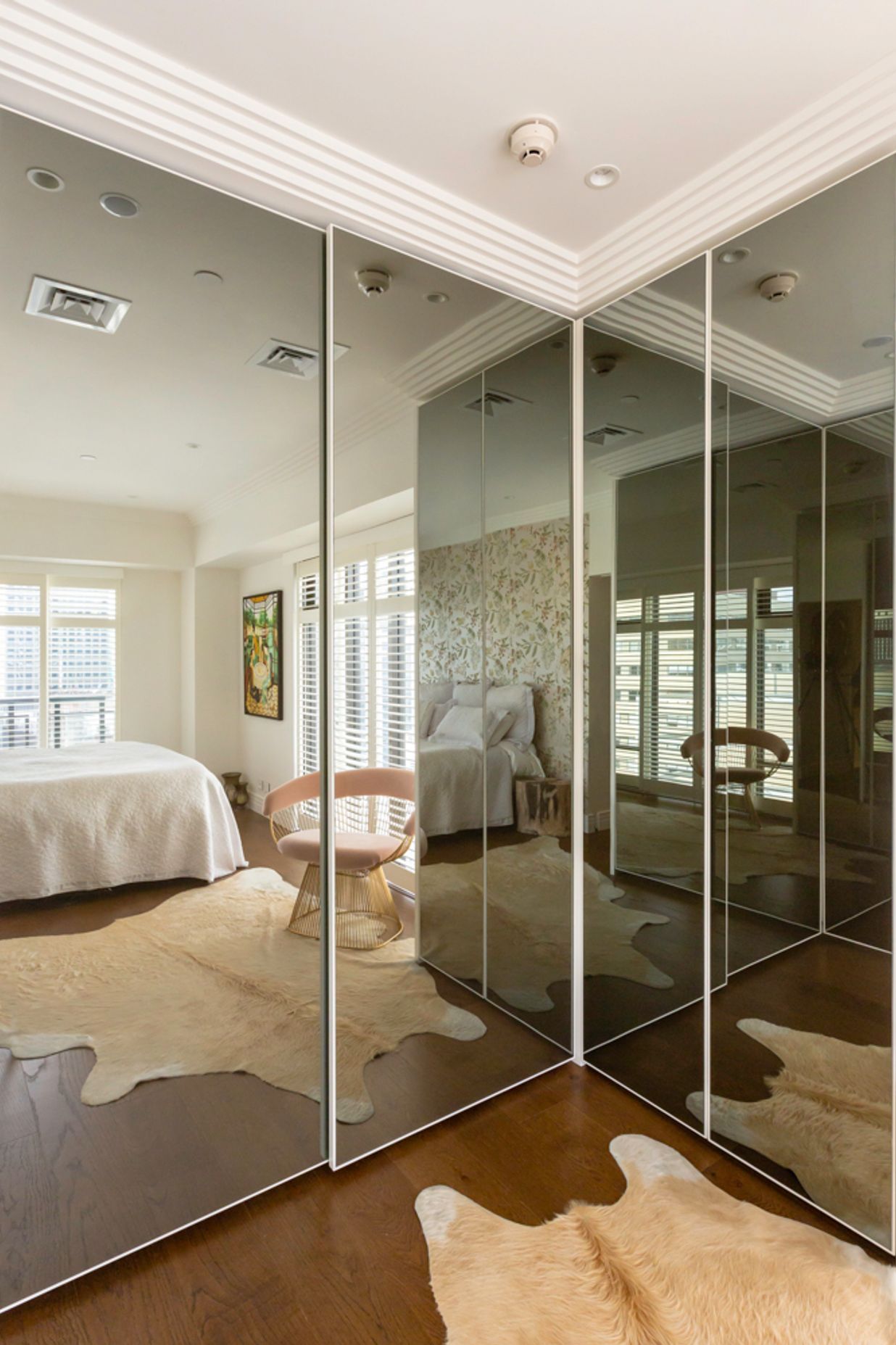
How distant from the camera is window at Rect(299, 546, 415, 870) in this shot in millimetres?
2039

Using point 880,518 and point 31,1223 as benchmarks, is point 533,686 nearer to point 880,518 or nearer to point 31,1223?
point 880,518

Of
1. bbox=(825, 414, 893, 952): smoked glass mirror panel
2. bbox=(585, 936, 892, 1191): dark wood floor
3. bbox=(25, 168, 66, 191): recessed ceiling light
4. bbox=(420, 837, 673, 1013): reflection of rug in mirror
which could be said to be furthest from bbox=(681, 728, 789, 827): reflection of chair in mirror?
bbox=(25, 168, 66, 191): recessed ceiling light

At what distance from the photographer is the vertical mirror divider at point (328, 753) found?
2.01 meters

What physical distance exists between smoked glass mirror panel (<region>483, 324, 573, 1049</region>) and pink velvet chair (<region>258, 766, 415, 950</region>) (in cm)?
37

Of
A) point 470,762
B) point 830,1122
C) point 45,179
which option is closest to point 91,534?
point 45,179

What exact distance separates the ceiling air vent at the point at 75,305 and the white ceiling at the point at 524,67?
0.52m

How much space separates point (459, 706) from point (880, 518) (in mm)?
1236

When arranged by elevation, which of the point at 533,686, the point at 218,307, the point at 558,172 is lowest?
the point at 533,686

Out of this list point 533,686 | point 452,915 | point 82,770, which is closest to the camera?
point 82,770

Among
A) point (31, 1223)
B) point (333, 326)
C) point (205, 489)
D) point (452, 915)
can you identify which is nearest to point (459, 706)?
point (452, 915)

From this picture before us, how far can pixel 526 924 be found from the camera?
250 cm

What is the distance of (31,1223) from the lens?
5.24 ft

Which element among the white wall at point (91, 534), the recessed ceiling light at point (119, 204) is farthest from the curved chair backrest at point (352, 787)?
the recessed ceiling light at point (119, 204)

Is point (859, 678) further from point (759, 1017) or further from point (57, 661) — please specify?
point (57, 661)
